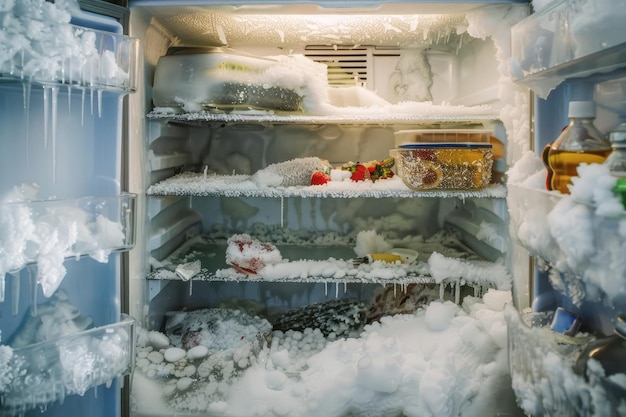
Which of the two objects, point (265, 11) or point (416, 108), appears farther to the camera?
point (416, 108)

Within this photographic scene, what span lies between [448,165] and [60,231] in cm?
130

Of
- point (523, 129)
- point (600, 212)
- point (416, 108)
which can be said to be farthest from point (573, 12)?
point (416, 108)

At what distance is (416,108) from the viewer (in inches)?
76.4

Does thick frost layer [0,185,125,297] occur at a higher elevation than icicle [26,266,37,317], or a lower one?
higher

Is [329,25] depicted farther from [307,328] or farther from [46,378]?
[46,378]

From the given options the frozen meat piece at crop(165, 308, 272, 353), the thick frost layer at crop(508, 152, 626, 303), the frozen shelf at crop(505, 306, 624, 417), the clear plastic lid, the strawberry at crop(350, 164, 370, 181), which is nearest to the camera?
the thick frost layer at crop(508, 152, 626, 303)

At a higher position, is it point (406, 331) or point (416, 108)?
point (416, 108)

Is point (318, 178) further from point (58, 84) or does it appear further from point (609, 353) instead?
point (609, 353)

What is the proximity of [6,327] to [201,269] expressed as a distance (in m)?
0.83

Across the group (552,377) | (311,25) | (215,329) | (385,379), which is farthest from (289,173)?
(552,377)

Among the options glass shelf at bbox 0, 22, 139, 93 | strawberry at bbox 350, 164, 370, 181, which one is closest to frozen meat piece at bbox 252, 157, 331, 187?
strawberry at bbox 350, 164, 370, 181

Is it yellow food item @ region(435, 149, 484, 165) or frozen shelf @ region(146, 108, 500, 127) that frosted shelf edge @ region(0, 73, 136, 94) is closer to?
frozen shelf @ region(146, 108, 500, 127)

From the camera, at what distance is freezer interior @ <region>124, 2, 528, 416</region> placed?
65.5 inches

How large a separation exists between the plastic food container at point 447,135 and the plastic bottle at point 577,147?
665 millimetres
